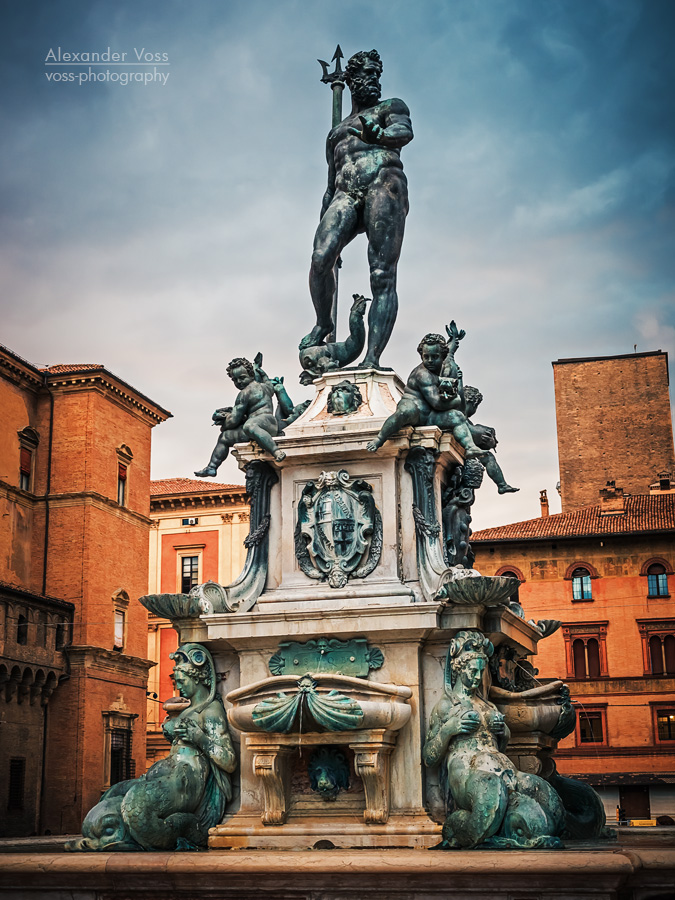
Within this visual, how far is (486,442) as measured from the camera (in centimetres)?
1090

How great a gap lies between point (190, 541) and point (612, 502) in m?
22.8

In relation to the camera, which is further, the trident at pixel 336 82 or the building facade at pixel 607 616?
the building facade at pixel 607 616

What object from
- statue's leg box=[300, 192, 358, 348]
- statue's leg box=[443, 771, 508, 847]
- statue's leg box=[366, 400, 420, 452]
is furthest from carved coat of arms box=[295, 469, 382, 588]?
statue's leg box=[300, 192, 358, 348]

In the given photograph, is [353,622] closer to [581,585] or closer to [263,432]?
[263,432]

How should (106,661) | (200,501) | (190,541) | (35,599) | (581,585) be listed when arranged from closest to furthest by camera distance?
(35,599) → (106,661) → (581,585) → (200,501) → (190,541)

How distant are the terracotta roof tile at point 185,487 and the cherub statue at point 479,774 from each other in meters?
53.2

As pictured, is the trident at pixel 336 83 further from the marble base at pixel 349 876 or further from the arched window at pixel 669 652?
the arched window at pixel 669 652

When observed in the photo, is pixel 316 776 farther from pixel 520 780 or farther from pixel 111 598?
pixel 111 598

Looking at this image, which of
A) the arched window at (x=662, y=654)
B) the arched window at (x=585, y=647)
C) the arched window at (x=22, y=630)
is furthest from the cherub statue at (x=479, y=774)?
the arched window at (x=662, y=654)

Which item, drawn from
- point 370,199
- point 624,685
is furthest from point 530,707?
point 624,685

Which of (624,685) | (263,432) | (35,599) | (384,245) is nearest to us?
(263,432)

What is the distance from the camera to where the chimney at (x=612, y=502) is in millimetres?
53062

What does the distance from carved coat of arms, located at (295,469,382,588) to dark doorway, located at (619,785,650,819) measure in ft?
128

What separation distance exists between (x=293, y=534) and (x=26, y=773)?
3874 centimetres
